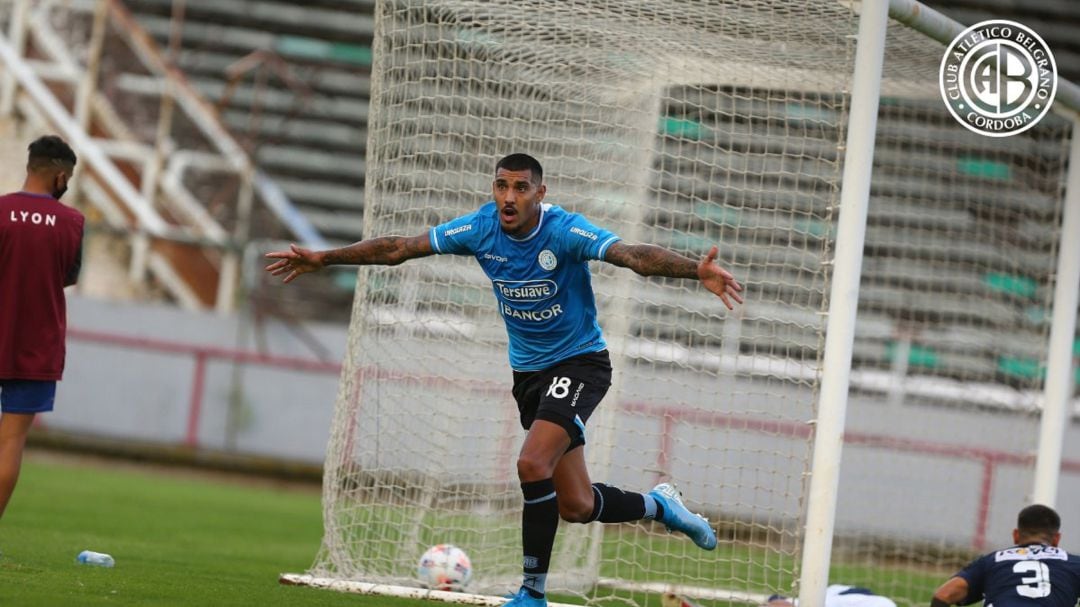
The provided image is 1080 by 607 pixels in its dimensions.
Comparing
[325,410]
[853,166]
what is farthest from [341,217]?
[853,166]

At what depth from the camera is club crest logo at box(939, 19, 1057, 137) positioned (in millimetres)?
8062

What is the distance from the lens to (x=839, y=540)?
1366cm

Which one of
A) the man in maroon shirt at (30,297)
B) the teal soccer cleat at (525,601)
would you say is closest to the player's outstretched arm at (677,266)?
the teal soccer cleat at (525,601)

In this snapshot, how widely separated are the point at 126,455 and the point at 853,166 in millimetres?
11661

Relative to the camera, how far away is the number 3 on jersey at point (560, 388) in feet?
21.3

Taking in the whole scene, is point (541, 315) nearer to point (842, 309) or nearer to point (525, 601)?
point (525, 601)

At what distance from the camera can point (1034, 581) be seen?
22.1 ft

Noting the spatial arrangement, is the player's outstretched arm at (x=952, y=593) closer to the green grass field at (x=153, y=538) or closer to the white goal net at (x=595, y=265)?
the white goal net at (x=595, y=265)

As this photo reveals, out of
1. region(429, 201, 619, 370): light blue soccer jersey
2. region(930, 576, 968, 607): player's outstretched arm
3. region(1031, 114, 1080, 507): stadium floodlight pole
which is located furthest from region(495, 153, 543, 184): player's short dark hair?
region(1031, 114, 1080, 507): stadium floodlight pole

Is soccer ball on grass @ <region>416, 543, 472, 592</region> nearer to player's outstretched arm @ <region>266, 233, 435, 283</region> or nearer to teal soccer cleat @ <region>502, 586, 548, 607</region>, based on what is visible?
teal soccer cleat @ <region>502, 586, 548, 607</region>

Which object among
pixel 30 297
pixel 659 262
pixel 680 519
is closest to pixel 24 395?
pixel 30 297

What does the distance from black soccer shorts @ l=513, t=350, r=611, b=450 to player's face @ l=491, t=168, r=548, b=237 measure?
2.29ft

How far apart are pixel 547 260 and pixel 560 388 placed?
0.58 meters

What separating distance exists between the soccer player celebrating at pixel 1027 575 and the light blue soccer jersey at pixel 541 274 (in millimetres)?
2123
